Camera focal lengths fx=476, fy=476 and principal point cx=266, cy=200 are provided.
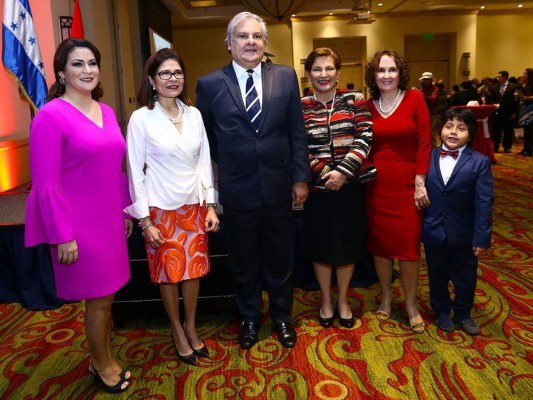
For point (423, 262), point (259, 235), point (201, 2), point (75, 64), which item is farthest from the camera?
point (201, 2)

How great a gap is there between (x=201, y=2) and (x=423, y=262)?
34.5 feet

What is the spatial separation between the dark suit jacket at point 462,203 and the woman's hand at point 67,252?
1773 mm

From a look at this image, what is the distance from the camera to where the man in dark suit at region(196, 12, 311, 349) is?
2.33 m

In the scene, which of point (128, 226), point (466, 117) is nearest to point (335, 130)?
point (466, 117)

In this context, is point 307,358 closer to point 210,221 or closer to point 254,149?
point 210,221

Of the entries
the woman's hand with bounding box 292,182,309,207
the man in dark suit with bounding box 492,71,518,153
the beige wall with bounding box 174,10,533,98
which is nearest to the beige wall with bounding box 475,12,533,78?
the beige wall with bounding box 174,10,533,98

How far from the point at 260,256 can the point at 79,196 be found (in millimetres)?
1009

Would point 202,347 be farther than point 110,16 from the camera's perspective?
No

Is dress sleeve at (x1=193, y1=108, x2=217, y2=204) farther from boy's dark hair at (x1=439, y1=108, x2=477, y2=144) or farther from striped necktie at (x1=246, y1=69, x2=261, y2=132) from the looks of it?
boy's dark hair at (x1=439, y1=108, x2=477, y2=144)

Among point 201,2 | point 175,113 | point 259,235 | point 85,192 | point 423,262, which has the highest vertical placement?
point 201,2

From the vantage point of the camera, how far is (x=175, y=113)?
2.27m

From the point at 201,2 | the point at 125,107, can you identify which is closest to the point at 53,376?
the point at 125,107

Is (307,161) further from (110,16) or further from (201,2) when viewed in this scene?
(201,2)

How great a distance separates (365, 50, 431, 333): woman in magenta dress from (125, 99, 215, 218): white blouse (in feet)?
3.27
